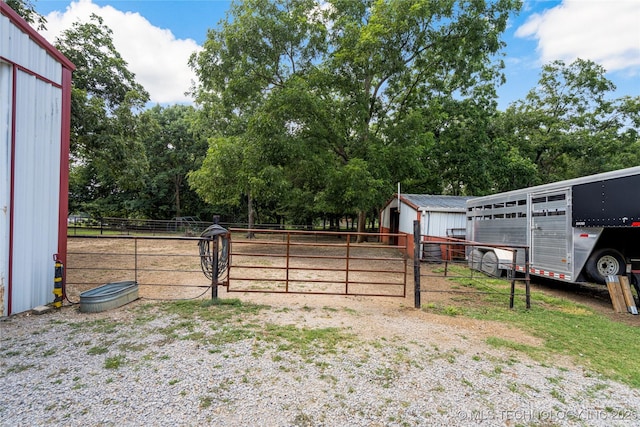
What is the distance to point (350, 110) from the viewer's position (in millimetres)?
13891

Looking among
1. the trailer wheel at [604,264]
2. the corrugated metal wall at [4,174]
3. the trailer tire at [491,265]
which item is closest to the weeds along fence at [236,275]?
the corrugated metal wall at [4,174]

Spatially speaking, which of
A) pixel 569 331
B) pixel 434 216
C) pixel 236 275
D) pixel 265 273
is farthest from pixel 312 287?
pixel 434 216

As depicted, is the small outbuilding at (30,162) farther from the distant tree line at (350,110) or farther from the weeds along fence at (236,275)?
the distant tree line at (350,110)

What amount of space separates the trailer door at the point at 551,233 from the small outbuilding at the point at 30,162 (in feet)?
29.5

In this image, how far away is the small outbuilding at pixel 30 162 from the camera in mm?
3982

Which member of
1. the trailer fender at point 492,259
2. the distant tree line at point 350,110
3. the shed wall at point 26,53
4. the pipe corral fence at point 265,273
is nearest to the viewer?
the shed wall at point 26,53

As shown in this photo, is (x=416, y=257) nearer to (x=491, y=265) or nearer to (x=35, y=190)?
(x=491, y=265)

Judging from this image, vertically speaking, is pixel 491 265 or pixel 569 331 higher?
pixel 491 265

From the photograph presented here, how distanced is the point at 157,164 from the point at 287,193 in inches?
631

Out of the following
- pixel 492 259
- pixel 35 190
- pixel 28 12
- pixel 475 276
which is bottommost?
pixel 475 276

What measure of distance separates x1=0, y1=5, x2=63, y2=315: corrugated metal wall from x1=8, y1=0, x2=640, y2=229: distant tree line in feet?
16.8

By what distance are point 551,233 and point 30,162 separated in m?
9.26

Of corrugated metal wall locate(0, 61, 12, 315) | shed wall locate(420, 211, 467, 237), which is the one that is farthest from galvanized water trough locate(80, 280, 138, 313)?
shed wall locate(420, 211, 467, 237)

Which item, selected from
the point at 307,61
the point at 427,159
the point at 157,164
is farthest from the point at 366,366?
the point at 157,164
